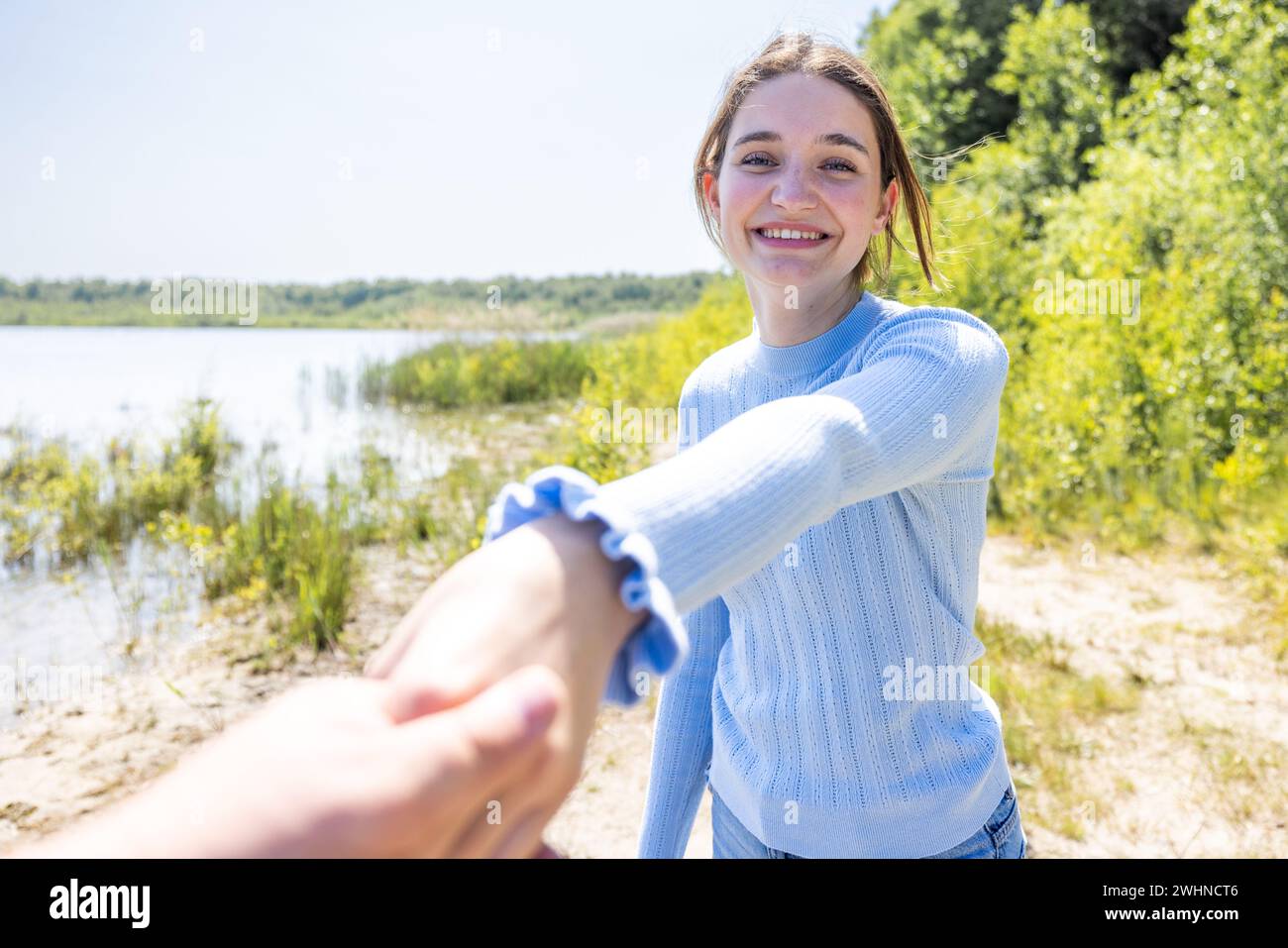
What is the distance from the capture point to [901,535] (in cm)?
128

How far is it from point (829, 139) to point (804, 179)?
0.08 metres

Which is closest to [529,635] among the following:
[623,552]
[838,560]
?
[623,552]

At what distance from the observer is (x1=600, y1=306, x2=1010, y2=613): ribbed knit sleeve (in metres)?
0.57

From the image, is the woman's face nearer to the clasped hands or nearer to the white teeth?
the white teeth

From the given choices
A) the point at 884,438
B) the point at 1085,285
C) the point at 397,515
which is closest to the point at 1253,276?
the point at 1085,285

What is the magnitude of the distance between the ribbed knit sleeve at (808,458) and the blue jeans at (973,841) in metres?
0.64

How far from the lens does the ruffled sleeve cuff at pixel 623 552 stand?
0.50 metres

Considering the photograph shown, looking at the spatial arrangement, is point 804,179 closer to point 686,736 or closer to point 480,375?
point 686,736

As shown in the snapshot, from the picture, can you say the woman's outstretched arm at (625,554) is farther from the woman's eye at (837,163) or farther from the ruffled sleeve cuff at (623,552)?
the woman's eye at (837,163)

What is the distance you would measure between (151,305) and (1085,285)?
7.14 m

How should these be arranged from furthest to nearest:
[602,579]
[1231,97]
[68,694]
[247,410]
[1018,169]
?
1. [1018,169]
2. [247,410]
3. [1231,97]
4. [68,694]
5. [602,579]

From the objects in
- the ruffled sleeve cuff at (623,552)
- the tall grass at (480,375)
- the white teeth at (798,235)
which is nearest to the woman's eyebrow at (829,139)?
the white teeth at (798,235)

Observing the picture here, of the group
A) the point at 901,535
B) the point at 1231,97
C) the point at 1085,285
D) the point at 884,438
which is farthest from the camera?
the point at 1231,97

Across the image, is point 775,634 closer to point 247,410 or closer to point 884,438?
point 884,438
